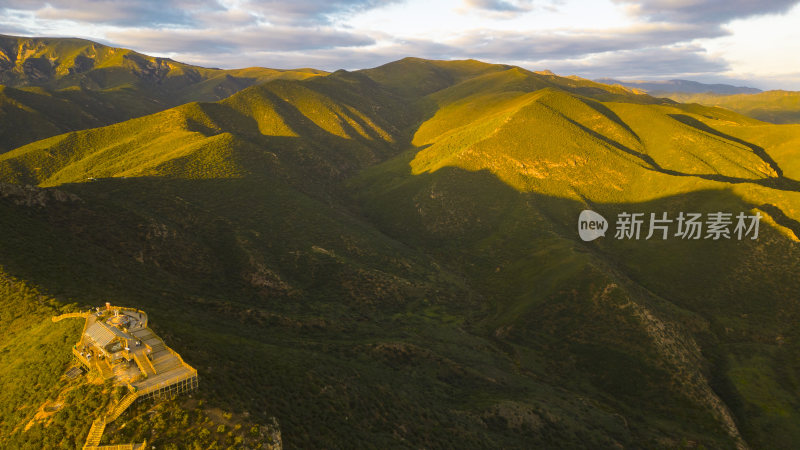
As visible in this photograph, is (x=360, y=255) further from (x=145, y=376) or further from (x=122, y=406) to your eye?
(x=122, y=406)

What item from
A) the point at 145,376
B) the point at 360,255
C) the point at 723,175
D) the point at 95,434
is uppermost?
the point at 723,175

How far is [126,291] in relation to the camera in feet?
179

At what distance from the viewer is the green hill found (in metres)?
46.1

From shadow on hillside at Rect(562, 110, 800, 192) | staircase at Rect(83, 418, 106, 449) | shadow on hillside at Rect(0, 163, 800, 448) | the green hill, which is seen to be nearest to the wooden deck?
staircase at Rect(83, 418, 106, 449)

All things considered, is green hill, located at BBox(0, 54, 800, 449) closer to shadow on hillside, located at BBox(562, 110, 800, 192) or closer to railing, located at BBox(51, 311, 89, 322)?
railing, located at BBox(51, 311, 89, 322)

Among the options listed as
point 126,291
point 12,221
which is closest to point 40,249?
point 12,221

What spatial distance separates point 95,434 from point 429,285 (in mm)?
79164

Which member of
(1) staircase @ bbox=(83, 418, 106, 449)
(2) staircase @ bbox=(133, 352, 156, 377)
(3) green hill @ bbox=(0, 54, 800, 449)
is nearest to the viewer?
(1) staircase @ bbox=(83, 418, 106, 449)

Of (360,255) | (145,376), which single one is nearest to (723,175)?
(360,255)

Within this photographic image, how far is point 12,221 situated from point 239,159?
80112 millimetres

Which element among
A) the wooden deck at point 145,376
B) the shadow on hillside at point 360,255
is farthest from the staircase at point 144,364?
the shadow on hillside at point 360,255

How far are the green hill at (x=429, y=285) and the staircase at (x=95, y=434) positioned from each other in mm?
604

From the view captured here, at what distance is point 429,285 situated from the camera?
100500mm

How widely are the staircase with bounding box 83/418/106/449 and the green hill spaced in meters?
0.60
